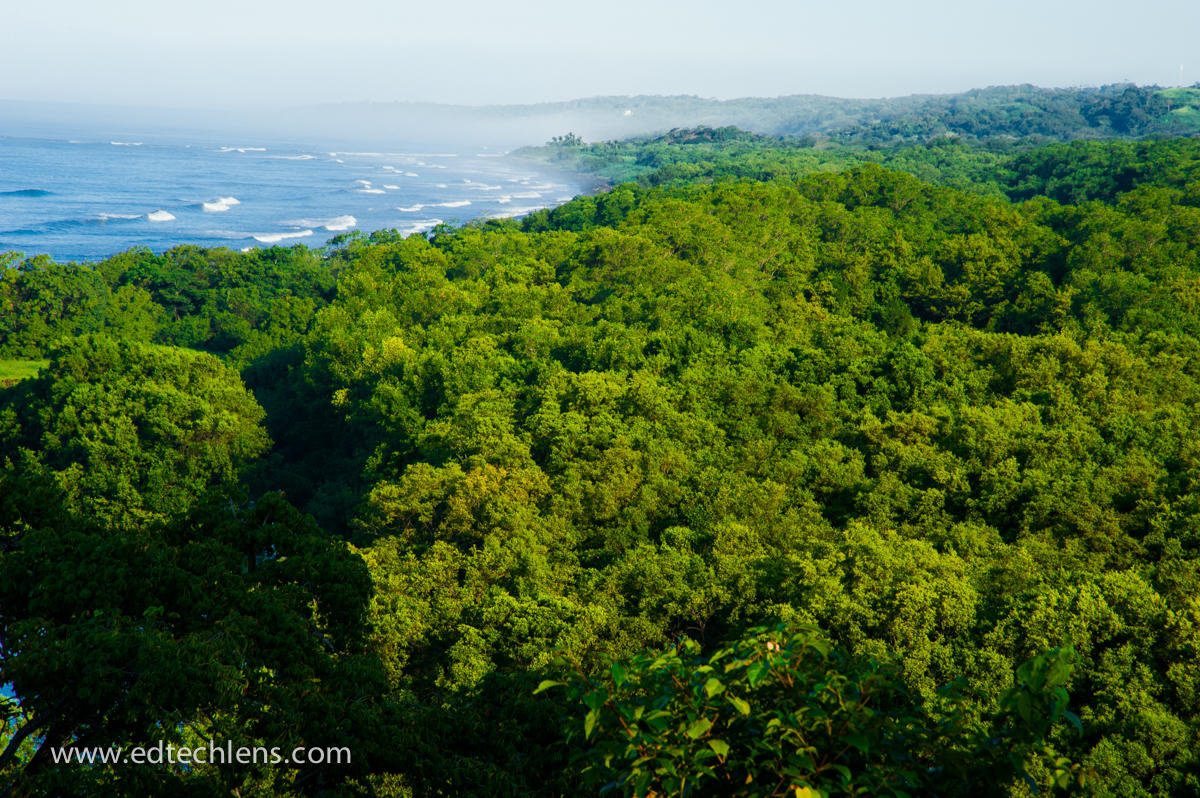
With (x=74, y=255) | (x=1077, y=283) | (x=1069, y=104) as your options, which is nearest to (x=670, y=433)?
(x=1077, y=283)

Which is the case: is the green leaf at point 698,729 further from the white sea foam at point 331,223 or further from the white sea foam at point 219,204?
the white sea foam at point 219,204

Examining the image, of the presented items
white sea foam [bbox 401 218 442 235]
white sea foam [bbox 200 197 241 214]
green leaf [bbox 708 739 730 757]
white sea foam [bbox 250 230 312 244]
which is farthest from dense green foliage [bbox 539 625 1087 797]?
white sea foam [bbox 200 197 241 214]

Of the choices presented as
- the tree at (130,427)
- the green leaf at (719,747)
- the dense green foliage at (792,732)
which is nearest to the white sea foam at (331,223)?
the tree at (130,427)

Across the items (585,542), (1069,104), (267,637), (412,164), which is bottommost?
(585,542)

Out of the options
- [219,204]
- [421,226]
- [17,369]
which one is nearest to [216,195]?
[219,204]

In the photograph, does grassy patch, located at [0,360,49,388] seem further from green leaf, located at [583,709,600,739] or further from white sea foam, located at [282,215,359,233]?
white sea foam, located at [282,215,359,233]

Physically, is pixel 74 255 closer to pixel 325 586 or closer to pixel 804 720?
pixel 325 586
